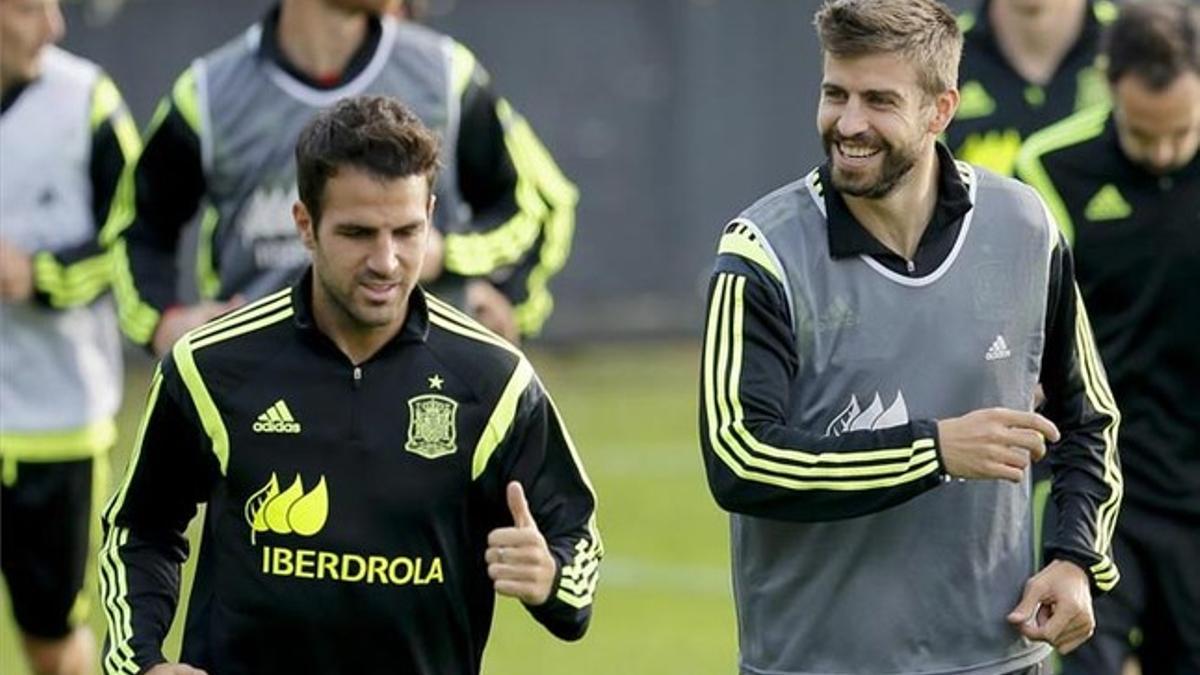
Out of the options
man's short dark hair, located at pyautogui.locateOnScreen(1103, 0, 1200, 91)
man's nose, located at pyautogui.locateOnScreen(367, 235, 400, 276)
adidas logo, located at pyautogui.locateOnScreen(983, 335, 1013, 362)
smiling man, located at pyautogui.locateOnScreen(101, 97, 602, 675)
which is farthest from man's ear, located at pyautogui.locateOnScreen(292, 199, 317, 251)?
man's short dark hair, located at pyautogui.locateOnScreen(1103, 0, 1200, 91)

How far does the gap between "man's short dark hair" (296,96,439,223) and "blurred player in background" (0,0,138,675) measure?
11.1ft

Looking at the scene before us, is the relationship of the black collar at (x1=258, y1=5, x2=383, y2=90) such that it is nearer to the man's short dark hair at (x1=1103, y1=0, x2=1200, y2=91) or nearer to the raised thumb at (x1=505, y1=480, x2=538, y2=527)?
the man's short dark hair at (x1=1103, y1=0, x2=1200, y2=91)

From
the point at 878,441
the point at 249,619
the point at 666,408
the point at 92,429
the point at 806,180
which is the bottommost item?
the point at 666,408

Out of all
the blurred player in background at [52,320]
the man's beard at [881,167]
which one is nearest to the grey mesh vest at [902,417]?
the man's beard at [881,167]

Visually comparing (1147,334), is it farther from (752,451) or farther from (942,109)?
(752,451)

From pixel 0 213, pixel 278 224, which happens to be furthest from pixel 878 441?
pixel 0 213

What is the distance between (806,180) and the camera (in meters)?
6.69

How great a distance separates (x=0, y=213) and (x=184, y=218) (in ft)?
4.28

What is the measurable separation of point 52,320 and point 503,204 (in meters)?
1.94

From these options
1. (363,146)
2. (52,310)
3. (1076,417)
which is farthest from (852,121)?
(52,310)

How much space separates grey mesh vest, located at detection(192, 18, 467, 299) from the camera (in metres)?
8.62

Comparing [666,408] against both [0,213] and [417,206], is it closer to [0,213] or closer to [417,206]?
[0,213]

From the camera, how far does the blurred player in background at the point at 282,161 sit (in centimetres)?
863

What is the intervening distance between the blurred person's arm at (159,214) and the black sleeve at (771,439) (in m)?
2.64
